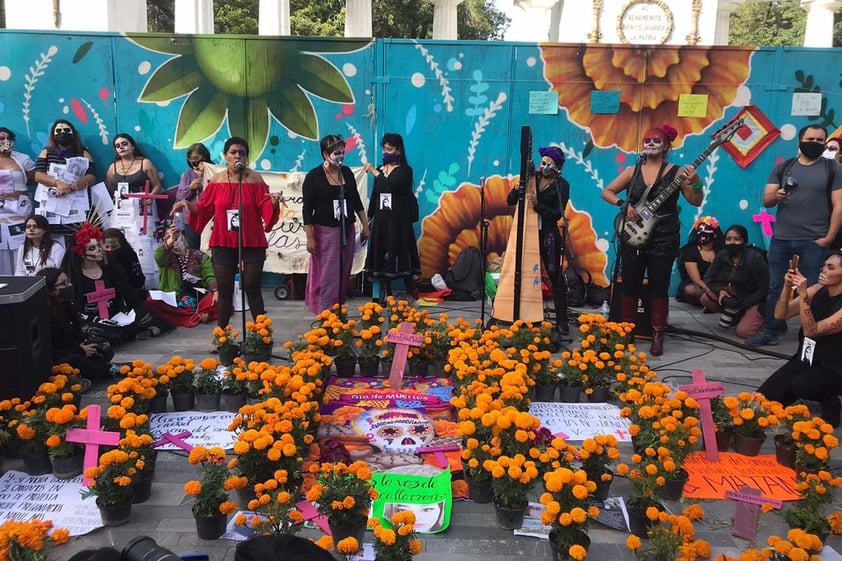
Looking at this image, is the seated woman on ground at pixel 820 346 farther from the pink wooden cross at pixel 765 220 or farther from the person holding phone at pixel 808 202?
the pink wooden cross at pixel 765 220

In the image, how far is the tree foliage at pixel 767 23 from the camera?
104 feet

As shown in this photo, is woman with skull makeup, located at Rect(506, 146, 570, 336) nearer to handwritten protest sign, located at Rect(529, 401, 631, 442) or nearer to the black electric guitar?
the black electric guitar

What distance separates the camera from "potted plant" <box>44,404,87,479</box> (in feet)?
11.9

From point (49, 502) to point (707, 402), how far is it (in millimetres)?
3702

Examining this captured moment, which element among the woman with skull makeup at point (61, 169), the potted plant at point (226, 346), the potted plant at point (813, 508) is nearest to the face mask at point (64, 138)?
the woman with skull makeup at point (61, 169)

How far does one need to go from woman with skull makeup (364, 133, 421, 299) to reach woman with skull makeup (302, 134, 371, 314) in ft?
4.18

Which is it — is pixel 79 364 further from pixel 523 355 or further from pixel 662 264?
pixel 662 264

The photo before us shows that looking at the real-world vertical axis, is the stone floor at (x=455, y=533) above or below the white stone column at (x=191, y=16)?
below

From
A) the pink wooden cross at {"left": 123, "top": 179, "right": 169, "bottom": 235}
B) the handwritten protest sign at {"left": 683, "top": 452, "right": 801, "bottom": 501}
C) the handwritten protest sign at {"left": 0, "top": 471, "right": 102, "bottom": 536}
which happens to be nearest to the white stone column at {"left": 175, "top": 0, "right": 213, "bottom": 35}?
the pink wooden cross at {"left": 123, "top": 179, "right": 169, "bottom": 235}

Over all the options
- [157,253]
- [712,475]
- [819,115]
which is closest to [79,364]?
[157,253]

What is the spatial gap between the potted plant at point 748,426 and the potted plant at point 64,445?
3787mm

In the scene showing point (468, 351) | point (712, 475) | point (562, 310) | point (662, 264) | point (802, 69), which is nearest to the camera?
point (712, 475)

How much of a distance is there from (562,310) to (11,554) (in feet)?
17.2

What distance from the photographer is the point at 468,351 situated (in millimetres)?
4527
